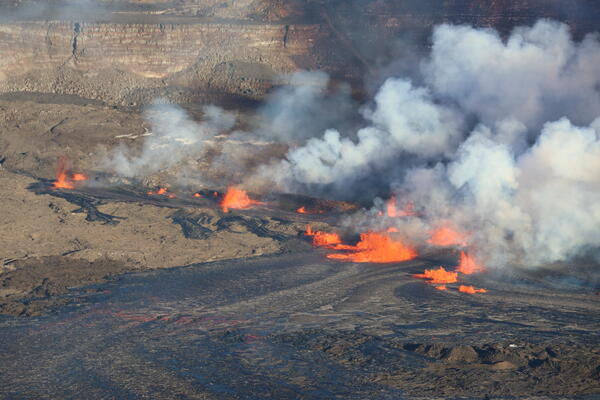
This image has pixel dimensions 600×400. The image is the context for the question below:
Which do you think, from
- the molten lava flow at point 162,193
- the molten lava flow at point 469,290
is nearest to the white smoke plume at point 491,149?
the molten lava flow at point 469,290

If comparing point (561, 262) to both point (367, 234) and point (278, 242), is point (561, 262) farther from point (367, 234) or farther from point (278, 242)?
point (278, 242)

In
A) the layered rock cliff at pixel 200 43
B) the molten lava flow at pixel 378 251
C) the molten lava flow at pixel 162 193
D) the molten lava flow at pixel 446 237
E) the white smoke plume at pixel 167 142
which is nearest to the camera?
the molten lava flow at pixel 378 251

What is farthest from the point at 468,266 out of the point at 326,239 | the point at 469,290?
the point at 326,239

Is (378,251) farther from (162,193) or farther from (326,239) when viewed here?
(162,193)

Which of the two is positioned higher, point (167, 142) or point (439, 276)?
point (167, 142)

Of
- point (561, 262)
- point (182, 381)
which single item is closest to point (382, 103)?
point (561, 262)

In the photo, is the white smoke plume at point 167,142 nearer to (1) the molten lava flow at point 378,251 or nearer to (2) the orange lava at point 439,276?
(1) the molten lava flow at point 378,251

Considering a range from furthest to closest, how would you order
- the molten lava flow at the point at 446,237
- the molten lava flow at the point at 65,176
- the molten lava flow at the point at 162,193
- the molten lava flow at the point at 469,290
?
the molten lava flow at the point at 65,176, the molten lava flow at the point at 162,193, the molten lava flow at the point at 446,237, the molten lava flow at the point at 469,290
